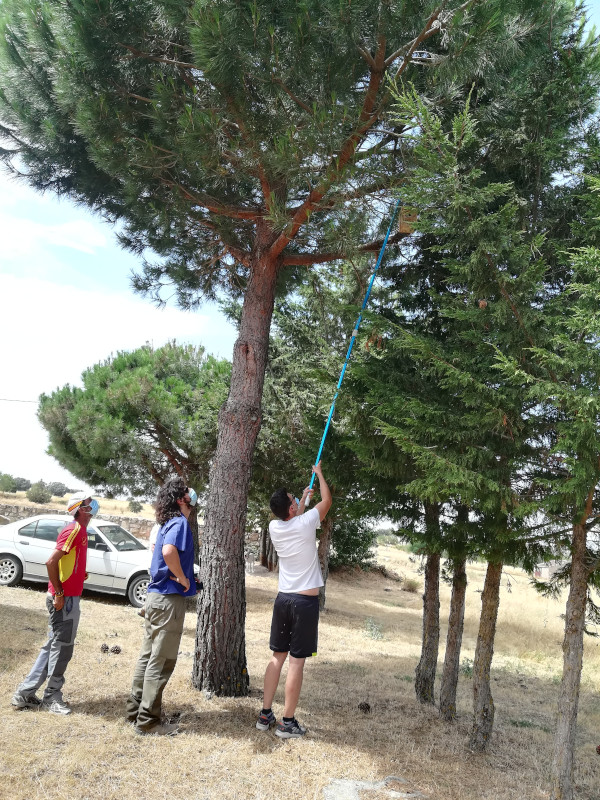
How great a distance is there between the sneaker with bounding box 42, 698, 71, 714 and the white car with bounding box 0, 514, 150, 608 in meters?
7.06

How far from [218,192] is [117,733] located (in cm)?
541

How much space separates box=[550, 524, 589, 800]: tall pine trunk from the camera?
401 centimetres

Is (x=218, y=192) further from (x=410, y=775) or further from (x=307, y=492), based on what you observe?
(x=410, y=775)

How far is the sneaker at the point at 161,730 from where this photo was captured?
13.9 ft

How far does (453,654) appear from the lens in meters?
6.17

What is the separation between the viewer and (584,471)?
3.55 m

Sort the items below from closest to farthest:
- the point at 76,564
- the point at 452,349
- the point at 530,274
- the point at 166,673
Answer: the point at 530,274, the point at 166,673, the point at 76,564, the point at 452,349

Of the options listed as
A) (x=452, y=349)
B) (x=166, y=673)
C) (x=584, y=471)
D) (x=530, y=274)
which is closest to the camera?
(x=584, y=471)

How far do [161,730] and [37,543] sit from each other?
824cm

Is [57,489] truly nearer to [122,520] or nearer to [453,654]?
[122,520]

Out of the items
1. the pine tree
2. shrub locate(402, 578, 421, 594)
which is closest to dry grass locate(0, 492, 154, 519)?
shrub locate(402, 578, 421, 594)

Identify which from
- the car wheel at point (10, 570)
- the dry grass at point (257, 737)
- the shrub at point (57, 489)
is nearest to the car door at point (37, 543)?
the car wheel at point (10, 570)

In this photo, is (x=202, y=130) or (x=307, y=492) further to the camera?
(x=202, y=130)

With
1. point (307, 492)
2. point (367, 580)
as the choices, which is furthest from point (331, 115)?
point (367, 580)
